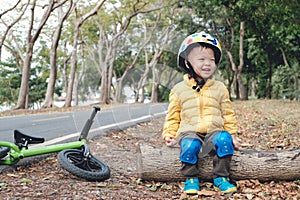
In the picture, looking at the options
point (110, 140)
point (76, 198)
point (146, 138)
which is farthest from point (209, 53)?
point (110, 140)

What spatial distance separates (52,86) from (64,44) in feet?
50.0

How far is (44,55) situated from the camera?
34.0 meters

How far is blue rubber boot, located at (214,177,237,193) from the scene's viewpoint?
339 centimetres

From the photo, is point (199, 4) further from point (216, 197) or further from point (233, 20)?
point (216, 197)

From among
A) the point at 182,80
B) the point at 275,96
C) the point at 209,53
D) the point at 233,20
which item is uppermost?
the point at 233,20

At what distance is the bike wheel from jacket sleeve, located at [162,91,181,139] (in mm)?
775

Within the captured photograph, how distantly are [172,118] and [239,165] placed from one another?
80 centimetres

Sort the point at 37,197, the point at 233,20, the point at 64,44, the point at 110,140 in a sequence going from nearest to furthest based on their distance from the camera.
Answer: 1. the point at 37,197
2. the point at 110,140
3. the point at 233,20
4. the point at 64,44

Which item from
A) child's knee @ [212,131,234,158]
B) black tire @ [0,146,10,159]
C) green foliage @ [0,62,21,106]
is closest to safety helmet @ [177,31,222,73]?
child's knee @ [212,131,234,158]

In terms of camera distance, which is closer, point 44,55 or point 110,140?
point 110,140

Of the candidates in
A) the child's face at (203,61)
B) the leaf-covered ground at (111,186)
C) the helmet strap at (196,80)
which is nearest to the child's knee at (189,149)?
the leaf-covered ground at (111,186)

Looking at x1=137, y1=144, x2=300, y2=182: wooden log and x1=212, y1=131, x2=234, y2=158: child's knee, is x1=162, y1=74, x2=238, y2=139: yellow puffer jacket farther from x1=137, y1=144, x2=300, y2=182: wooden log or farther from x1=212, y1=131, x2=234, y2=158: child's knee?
x1=137, y1=144, x2=300, y2=182: wooden log

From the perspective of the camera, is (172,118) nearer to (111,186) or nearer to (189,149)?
(189,149)

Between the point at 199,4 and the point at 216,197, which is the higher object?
the point at 199,4
